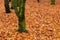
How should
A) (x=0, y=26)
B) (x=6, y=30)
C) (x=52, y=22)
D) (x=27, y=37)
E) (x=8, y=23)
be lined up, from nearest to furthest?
1. (x=27, y=37)
2. (x=6, y=30)
3. (x=0, y=26)
4. (x=8, y=23)
5. (x=52, y=22)

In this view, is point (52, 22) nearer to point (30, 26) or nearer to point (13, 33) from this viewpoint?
point (30, 26)

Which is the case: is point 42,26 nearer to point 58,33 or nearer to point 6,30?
point 58,33

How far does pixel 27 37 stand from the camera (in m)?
10.4

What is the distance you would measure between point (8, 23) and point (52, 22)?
3.33 m

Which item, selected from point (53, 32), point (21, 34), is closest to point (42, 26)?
point (53, 32)

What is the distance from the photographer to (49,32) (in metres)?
11.7

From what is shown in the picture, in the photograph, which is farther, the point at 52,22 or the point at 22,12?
the point at 52,22

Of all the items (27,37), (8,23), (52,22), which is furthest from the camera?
(52,22)

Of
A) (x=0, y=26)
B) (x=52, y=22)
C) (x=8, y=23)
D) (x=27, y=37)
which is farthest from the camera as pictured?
(x=52, y=22)

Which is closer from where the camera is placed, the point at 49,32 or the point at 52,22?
the point at 49,32

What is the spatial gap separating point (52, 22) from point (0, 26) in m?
4.06

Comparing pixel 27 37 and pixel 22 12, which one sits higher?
pixel 22 12

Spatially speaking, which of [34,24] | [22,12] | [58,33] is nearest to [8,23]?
[34,24]

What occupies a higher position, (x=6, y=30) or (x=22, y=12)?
(x=22, y=12)
